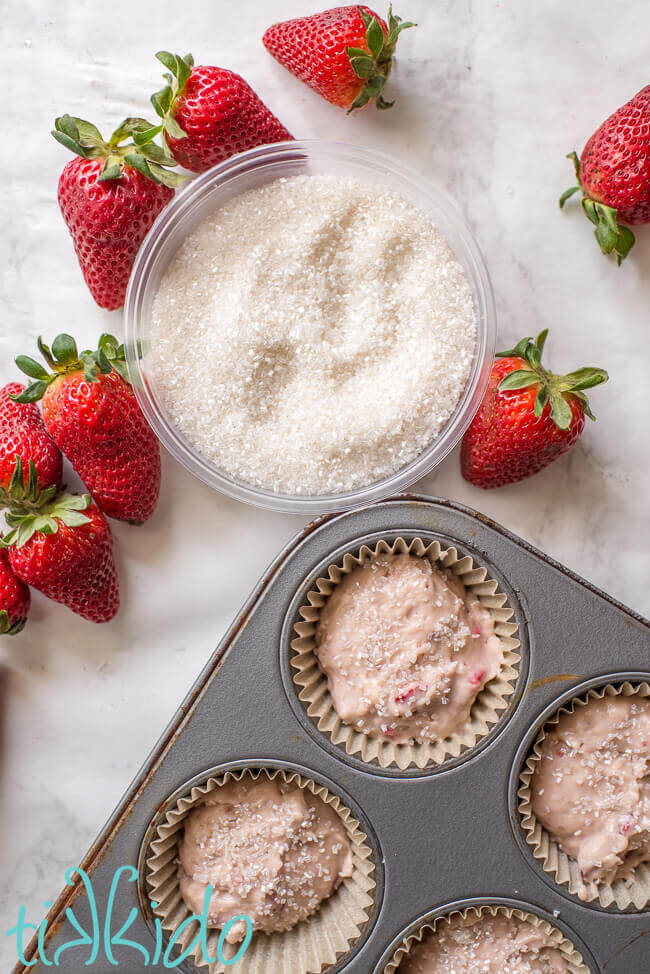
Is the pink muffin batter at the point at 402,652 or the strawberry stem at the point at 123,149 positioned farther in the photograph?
the pink muffin batter at the point at 402,652

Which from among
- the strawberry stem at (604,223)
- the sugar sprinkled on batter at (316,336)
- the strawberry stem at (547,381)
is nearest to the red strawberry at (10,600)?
the sugar sprinkled on batter at (316,336)

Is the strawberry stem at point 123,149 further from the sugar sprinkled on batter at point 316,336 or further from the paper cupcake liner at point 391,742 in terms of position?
the paper cupcake liner at point 391,742

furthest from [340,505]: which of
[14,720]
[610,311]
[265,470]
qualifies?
[14,720]

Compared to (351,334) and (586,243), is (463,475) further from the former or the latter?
(586,243)

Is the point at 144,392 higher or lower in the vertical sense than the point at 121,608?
higher

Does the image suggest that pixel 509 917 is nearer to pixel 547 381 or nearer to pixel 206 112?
pixel 547 381
